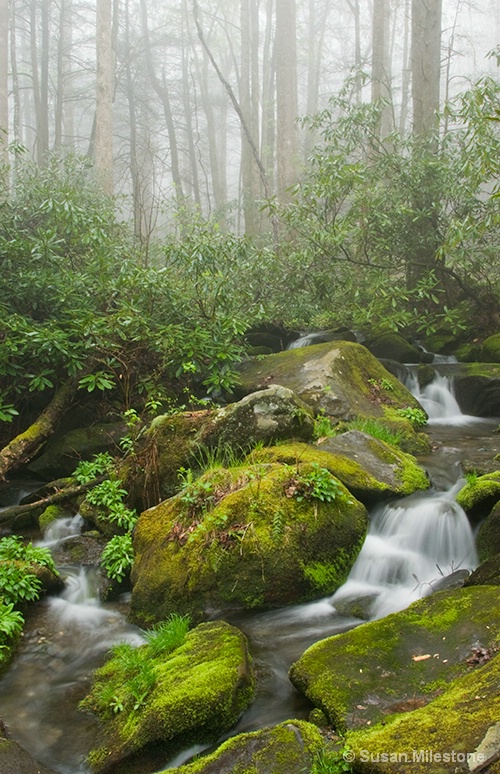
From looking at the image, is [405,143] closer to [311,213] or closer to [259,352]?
[311,213]

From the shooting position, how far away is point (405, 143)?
458 inches

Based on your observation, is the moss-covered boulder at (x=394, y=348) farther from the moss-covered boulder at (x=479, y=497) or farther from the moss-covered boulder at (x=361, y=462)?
the moss-covered boulder at (x=479, y=497)

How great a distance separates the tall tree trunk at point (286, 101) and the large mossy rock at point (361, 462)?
1170 cm

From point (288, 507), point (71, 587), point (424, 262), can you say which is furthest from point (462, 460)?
point (424, 262)

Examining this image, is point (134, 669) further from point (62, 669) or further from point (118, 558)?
point (118, 558)

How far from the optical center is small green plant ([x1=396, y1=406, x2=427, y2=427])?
8.83 metres

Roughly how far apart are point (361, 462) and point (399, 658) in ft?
9.52

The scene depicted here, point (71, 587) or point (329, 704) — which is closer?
point (329, 704)

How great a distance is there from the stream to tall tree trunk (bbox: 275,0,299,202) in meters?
13.0

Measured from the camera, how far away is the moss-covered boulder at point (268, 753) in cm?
271

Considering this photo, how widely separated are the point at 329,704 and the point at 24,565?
328 cm

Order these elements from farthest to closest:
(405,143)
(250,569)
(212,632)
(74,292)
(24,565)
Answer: (405,143)
(74,292)
(24,565)
(250,569)
(212,632)

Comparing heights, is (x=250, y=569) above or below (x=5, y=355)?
below

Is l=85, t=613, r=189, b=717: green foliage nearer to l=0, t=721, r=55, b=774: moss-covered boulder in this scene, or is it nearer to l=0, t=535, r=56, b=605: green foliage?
l=0, t=721, r=55, b=774: moss-covered boulder
